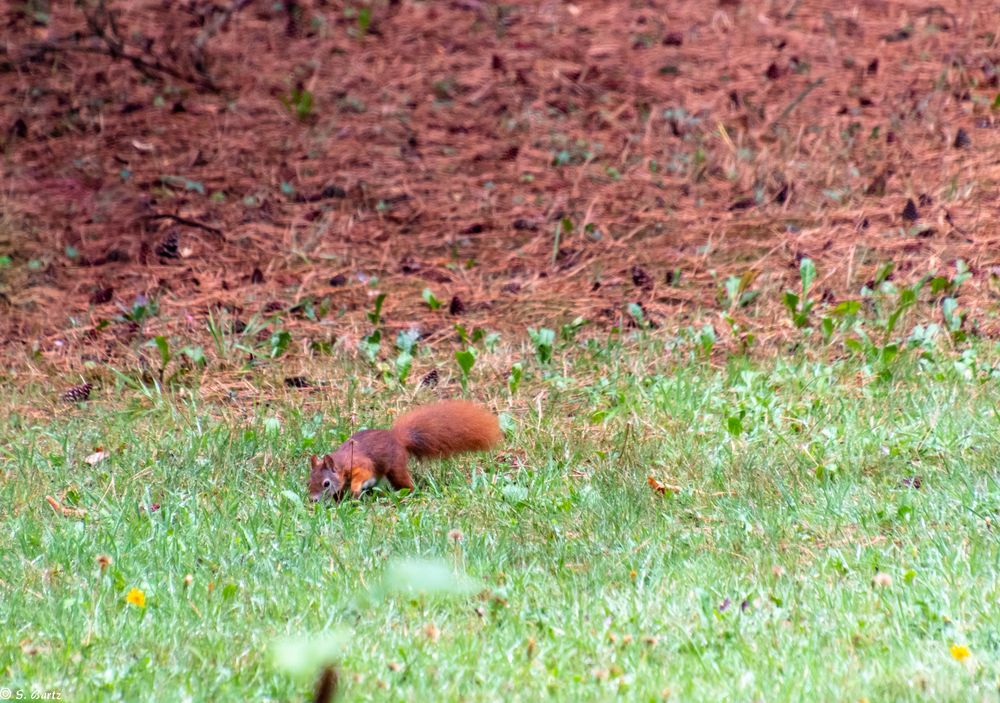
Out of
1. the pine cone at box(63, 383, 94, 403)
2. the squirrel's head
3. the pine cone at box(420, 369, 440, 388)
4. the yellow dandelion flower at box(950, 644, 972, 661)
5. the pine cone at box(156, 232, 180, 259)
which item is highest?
the yellow dandelion flower at box(950, 644, 972, 661)

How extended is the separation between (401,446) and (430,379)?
1.17 m

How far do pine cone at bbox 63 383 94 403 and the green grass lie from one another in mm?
129

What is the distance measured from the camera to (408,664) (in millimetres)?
3219

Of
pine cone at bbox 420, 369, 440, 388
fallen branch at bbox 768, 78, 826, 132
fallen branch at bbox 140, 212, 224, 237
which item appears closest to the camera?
pine cone at bbox 420, 369, 440, 388

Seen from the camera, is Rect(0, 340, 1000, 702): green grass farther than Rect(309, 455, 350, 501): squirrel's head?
No

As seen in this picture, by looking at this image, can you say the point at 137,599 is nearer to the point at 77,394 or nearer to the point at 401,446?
the point at 401,446

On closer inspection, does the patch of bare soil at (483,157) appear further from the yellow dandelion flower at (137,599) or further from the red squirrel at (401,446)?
the yellow dandelion flower at (137,599)

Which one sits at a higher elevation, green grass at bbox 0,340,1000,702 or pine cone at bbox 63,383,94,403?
green grass at bbox 0,340,1000,702

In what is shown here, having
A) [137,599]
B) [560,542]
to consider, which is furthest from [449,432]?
[137,599]

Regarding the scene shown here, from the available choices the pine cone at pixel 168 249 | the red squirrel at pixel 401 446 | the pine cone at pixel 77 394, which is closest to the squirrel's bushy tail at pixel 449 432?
the red squirrel at pixel 401 446

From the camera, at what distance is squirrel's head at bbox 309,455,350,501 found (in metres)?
4.53

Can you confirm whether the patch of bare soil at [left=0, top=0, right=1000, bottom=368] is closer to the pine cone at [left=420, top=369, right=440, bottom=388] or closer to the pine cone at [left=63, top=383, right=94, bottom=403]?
the pine cone at [left=63, top=383, right=94, bottom=403]

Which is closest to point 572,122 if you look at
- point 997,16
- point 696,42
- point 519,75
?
point 519,75

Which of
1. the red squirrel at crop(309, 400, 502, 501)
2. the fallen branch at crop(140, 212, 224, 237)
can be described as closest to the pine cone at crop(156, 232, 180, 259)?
the fallen branch at crop(140, 212, 224, 237)
